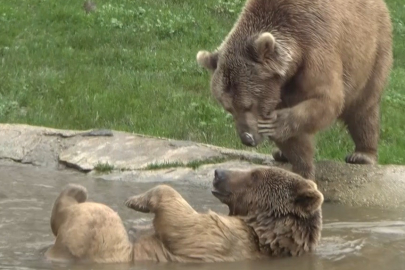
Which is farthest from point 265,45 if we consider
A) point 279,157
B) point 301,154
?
point 279,157

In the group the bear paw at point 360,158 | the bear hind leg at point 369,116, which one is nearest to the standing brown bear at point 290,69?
the bear hind leg at point 369,116

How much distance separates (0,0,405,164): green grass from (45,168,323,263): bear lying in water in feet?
12.5

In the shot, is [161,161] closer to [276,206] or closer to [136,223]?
[136,223]

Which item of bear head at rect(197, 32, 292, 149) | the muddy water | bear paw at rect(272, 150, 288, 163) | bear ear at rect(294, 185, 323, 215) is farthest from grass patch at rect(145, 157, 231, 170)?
bear ear at rect(294, 185, 323, 215)

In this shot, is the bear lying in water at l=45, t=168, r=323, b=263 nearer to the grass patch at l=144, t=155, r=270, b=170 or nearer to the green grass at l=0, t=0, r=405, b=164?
the grass patch at l=144, t=155, r=270, b=170

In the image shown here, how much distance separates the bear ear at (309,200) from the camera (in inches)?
250

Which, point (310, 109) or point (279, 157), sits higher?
point (310, 109)

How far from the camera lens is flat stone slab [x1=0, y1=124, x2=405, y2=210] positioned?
27.7 feet

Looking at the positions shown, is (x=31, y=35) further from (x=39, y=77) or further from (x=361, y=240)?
(x=361, y=240)

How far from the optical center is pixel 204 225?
6141 millimetres

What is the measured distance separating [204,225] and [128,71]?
23.8ft

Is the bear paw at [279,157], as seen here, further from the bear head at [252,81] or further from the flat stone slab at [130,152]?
the bear head at [252,81]

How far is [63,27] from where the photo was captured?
14.9 m

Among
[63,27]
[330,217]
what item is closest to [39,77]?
[63,27]
